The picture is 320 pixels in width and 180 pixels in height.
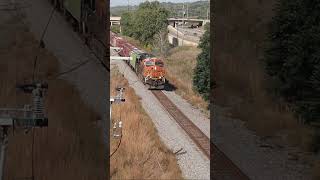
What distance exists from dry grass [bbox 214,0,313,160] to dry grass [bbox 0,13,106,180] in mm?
7462

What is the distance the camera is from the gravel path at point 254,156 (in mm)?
14288

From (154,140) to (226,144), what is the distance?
8.99 ft

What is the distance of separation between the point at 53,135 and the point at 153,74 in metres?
14.9

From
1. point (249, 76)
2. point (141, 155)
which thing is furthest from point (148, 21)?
point (141, 155)

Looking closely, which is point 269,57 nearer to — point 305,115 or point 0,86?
point 305,115

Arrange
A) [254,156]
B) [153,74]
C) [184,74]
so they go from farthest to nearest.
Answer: [184,74], [153,74], [254,156]

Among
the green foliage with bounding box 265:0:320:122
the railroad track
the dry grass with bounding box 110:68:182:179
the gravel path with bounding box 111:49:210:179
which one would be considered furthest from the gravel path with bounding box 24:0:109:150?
the green foliage with bounding box 265:0:320:122

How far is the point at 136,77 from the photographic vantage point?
110ft

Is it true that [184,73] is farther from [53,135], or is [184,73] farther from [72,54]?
[53,135]

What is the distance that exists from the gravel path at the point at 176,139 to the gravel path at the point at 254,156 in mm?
1091

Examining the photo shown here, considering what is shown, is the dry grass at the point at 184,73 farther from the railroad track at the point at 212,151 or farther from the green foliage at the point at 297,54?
the green foliage at the point at 297,54

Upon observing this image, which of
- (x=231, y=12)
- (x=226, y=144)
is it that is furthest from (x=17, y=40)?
(x=231, y=12)

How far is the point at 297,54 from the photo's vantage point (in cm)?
1878

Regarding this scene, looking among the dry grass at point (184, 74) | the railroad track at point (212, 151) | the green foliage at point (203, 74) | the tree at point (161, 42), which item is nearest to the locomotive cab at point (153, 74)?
the dry grass at point (184, 74)
